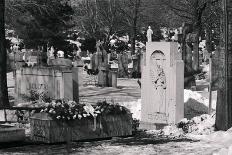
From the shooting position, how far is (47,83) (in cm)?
1588

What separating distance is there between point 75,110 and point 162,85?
10.1 feet

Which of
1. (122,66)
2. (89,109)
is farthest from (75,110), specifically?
(122,66)

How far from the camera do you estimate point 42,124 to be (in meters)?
10.2

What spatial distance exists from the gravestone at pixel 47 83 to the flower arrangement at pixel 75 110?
4185mm

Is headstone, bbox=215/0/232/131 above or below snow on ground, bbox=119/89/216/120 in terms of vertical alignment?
above

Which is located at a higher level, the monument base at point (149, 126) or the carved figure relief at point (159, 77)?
the carved figure relief at point (159, 77)

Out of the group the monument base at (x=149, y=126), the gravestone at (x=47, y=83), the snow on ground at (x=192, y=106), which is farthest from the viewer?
the gravestone at (x=47, y=83)

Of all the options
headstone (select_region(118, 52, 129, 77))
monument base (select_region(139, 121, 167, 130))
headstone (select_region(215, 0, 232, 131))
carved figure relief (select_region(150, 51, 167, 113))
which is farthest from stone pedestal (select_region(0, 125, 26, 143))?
headstone (select_region(118, 52, 129, 77))

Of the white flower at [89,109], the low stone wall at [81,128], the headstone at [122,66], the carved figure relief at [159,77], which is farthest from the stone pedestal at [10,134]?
the headstone at [122,66]

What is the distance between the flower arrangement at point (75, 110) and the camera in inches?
402

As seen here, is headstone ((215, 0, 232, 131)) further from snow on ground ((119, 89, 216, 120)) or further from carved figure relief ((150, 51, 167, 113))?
snow on ground ((119, 89, 216, 120))

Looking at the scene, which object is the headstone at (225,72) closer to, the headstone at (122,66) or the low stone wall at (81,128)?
the low stone wall at (81,128)

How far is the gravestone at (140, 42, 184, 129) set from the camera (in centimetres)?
1241

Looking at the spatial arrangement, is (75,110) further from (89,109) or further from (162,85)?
(162,85)
